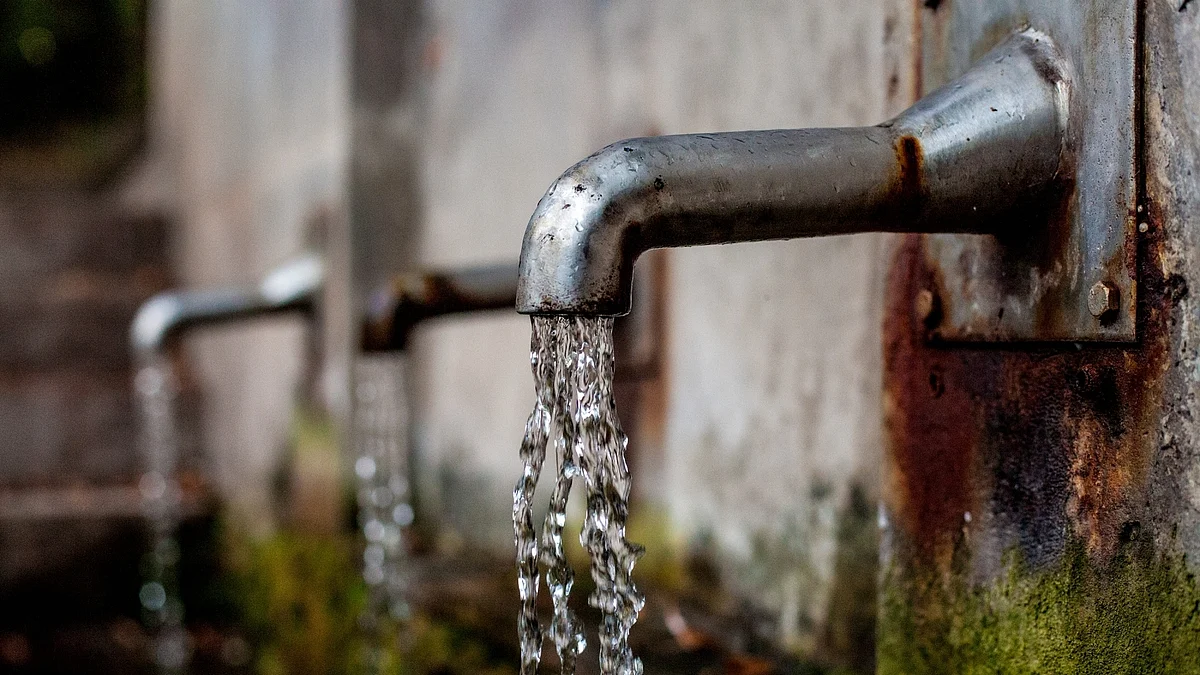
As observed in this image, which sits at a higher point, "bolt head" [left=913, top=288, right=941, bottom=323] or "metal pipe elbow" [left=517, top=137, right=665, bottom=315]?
"metal pipe elbow" [left=517, top=137, right=665, bottom=315]

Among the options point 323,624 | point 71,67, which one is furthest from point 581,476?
point 71,67

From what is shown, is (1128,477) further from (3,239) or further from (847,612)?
(3,239)

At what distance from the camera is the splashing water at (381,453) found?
141 inches

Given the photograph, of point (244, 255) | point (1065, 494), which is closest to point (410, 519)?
point (244, 255)

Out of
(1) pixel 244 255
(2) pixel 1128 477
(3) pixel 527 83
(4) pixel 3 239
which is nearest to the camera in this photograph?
(2) pixel 1128 477

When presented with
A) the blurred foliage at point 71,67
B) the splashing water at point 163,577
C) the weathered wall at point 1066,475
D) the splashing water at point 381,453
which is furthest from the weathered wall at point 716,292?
the blurred foliage at point 71,67

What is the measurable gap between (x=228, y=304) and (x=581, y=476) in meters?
2.86

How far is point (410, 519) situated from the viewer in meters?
3.88

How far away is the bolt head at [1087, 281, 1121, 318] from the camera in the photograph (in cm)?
112

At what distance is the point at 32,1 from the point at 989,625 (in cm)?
996

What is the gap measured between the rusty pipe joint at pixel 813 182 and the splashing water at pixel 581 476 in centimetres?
7

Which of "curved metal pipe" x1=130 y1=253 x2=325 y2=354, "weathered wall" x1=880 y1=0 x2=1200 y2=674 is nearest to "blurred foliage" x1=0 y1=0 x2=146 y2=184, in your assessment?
"curved metal pipe" x1=130 y1=253 x2=325 y2=354

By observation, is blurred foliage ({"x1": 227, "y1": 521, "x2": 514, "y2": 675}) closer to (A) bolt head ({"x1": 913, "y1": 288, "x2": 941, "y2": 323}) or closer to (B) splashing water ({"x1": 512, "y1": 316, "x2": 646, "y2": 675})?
(B) splashing water ({"x1": 512, "y1": 316, "x2": 646, "y2": 675})

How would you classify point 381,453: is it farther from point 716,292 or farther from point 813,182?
point 813,182
